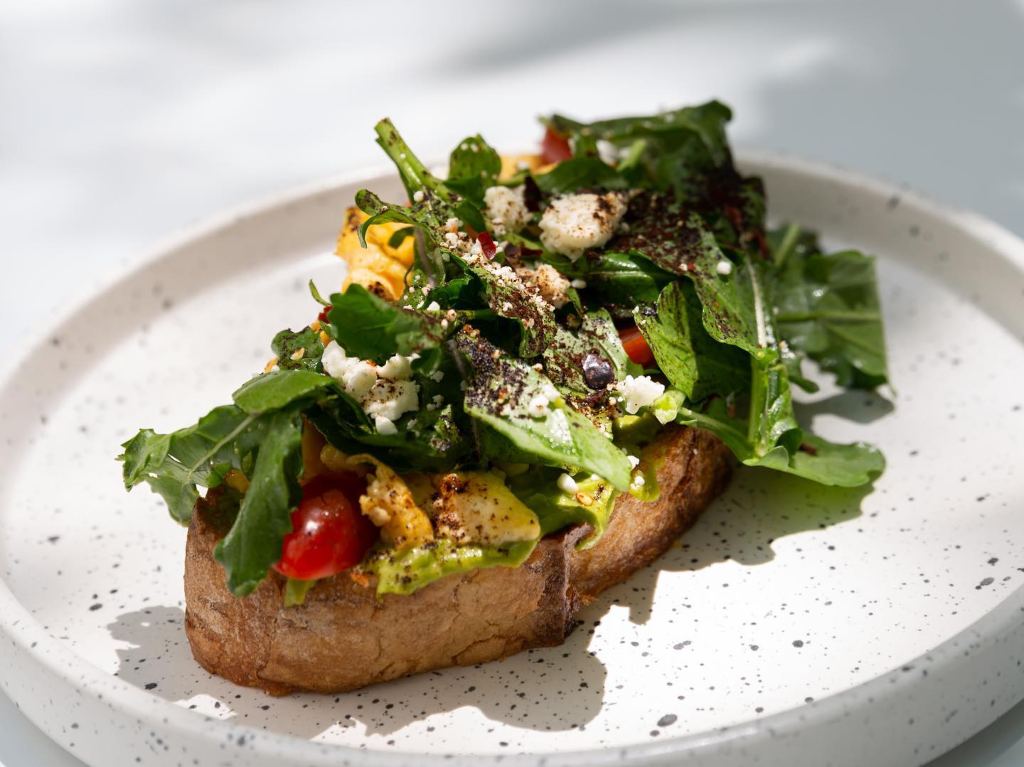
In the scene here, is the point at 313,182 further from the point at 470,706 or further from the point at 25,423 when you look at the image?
the point at 470,706

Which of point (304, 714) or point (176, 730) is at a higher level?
point (176, 730)

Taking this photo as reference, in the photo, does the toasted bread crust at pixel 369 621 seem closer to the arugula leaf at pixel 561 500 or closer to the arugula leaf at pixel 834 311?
the arugula leaf at pixel 561 500

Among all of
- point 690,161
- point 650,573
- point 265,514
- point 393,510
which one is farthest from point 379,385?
point 690,161

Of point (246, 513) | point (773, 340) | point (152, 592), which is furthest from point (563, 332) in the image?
point (152, 592)

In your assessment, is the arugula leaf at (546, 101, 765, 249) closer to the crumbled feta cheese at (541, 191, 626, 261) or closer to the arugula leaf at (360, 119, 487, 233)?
the crumbled feta cheese at (541, 191, 626, 261)

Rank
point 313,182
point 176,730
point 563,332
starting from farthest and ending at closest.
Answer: point 313,182 → point 563,332 → point 176,730

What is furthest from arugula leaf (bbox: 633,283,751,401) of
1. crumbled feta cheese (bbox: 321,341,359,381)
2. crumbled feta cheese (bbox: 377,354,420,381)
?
crumbled feta cheese (bbox: 321,341,359,381)
